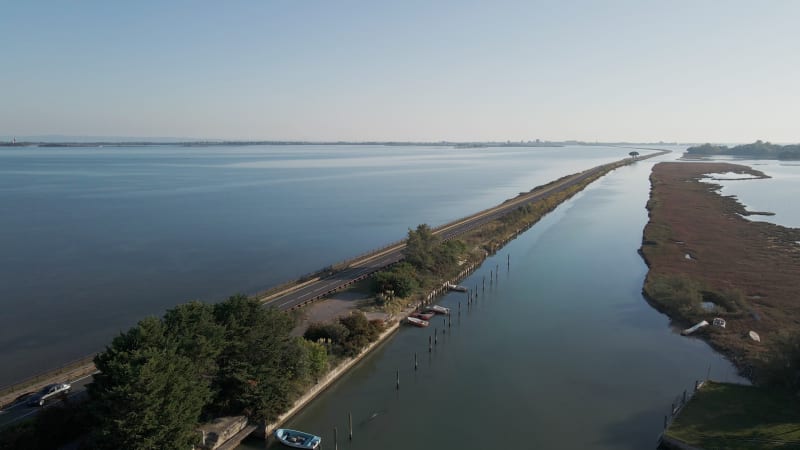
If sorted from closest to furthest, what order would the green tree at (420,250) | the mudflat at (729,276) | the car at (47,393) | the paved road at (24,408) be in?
the paved road at (24,408)
the car at (47,393)
the mudflat at (729,276)
the green tree at (420,250)

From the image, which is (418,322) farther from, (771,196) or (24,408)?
(771,196)

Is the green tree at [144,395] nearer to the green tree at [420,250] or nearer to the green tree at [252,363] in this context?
the green tree at [252,363]

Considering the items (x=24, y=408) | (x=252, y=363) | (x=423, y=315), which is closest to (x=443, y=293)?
(x=423, y=315)

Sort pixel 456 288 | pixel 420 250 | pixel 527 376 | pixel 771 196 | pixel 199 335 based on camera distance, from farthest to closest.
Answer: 1. pixel 771 196
2. pixel 420 250
3. pixel 456 288
4. pixel 527 376
5. pixel 199 335

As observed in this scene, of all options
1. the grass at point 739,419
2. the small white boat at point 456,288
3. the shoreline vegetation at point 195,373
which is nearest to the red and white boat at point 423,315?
the shoreline vegetation at point 195,373

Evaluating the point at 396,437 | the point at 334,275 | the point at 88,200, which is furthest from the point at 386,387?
the point at 88,200

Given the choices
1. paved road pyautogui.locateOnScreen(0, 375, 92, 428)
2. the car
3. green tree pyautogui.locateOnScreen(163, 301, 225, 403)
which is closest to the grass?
green tree pyautogui.locateOnScreen(163, 301, 225, 403)
